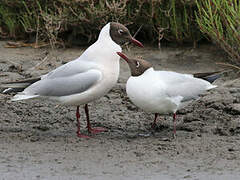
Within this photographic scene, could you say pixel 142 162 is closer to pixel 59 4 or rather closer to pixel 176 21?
pixel 176 21

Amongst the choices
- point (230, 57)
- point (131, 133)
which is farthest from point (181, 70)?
point (131, 133)

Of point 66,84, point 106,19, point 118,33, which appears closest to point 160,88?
point 118,33

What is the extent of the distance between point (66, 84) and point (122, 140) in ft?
2.48

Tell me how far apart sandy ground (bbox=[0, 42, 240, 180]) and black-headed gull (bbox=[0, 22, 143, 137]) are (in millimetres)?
410

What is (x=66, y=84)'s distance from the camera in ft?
18.5

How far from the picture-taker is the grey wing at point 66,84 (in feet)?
18.2

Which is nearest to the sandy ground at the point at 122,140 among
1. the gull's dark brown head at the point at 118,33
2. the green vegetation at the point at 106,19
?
the green vegetation at the point at 106,19

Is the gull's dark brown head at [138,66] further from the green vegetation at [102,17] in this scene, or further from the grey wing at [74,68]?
the green vegetation at [102,17]

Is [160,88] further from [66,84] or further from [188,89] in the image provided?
[66,84]

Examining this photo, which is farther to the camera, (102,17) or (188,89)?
(102,17)

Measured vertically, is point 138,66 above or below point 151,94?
above

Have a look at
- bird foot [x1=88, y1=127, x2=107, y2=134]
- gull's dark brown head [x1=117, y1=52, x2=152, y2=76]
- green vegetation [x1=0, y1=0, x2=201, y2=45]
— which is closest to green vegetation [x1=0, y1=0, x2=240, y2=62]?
green vegetation [x1=0, y1=0, x2=201, y2=45]

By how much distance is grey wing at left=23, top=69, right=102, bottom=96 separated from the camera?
5.54m

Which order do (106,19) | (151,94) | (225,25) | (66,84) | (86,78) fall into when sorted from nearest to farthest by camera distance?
1. (151,94)
2. (86,78)
3. (66,84)
4. (225,25)
5. (106,19)
